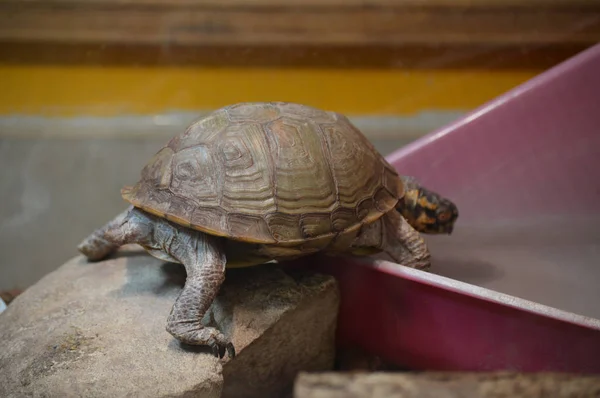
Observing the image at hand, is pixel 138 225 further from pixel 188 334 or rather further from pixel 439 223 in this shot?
pixel 439 223

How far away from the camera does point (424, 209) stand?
1953mm

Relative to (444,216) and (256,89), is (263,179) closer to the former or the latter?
(444,216)

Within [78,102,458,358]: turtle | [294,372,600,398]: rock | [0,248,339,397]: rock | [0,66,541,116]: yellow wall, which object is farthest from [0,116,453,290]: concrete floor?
[294,372,600,398]: rock

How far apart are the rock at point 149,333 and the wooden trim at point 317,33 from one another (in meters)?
0.94

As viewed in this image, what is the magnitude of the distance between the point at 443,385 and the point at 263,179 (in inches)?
40.1

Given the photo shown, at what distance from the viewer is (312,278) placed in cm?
175

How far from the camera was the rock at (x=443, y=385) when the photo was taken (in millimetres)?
580

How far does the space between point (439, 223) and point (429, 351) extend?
0.53 meters

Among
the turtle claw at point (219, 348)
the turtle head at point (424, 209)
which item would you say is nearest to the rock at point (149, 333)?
the turtle claw at point (219, 348)

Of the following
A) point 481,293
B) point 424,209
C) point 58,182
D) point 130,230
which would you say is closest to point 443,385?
point 481,293

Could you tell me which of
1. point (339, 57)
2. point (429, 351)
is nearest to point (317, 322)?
point (429, 351)

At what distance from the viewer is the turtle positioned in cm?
149

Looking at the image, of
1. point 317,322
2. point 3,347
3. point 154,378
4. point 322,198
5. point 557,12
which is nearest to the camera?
point 154,378

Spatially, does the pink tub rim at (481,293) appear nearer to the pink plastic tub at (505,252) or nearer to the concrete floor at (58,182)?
the pink plastic tub at (505,252)
